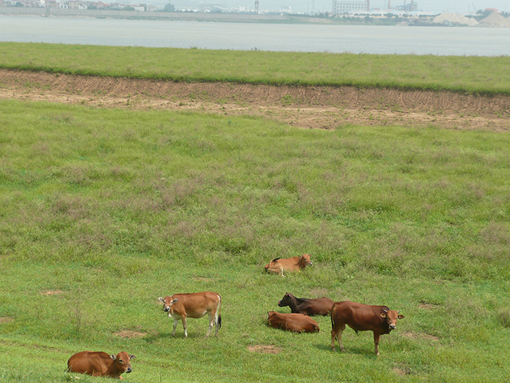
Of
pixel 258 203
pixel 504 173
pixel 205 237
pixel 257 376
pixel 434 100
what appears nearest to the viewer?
pixel 257 376

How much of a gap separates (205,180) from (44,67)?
1119 inches

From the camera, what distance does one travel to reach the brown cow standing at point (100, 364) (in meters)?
7.79

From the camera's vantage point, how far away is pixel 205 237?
15.5 m

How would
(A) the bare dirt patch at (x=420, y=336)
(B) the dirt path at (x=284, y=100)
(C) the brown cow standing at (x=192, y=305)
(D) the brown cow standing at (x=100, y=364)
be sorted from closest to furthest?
1. (D) the brown cow standing at (x=100, y=364)
2. (C) the brown cow standing at (x=192, y=305)
3. (A) the bare dirt patch at (x=420, y=336)
4. (B) the dirt path at (x=284, y=100)

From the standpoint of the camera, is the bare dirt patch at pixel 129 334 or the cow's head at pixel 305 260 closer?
the bare dirt patch at pixel 129 334

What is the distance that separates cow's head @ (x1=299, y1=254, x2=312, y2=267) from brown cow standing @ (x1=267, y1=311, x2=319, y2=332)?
2878mm

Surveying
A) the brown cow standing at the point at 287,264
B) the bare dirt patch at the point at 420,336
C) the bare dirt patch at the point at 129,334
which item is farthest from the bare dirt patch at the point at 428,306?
the bare dirt patch at the point at 129,334

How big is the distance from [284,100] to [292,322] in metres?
28.8

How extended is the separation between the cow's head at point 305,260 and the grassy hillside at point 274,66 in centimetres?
2764

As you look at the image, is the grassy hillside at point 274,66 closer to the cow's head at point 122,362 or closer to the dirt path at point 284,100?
the dirt path at point 284,100

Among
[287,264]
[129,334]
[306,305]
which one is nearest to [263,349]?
[306,305]

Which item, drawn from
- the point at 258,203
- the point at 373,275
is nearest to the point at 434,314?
the point at 373,275

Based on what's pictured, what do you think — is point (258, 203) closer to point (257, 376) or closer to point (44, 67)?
point (257, 376)

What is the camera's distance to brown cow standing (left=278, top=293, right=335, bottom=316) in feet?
36.4
